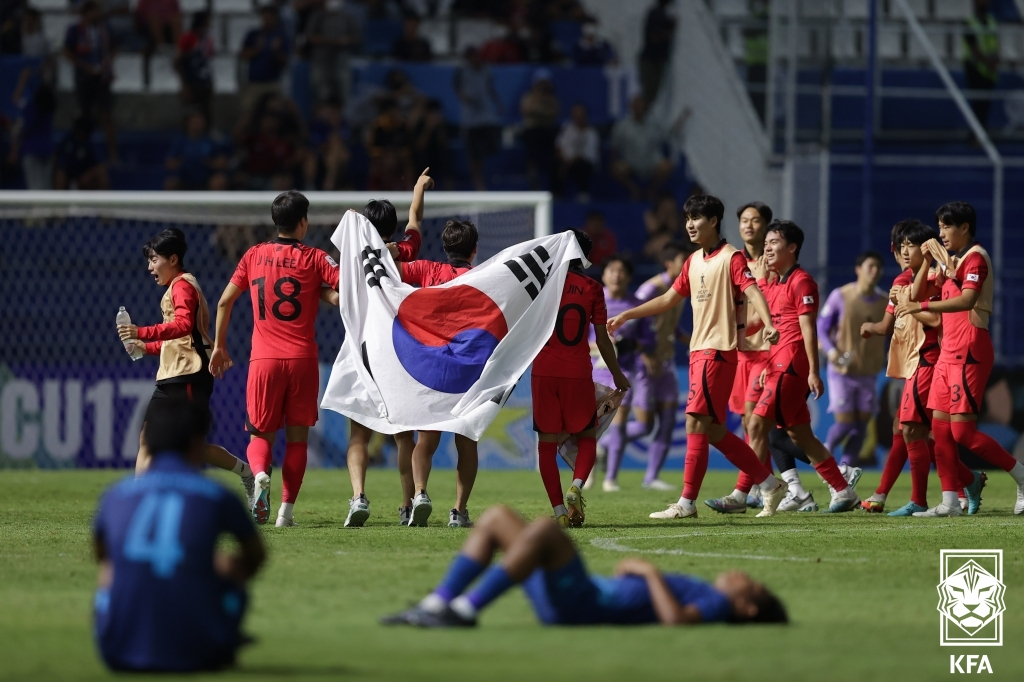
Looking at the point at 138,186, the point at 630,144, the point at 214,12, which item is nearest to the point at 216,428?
the point at 138,186

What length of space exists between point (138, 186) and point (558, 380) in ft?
47.0

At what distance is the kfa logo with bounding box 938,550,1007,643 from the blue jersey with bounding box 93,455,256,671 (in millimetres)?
→ 2737

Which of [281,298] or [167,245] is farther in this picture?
[167,245]

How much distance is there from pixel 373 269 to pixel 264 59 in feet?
46.0

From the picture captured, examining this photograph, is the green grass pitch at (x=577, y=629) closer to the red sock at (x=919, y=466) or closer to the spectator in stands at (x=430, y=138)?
the red sock at (x=919, y=466)

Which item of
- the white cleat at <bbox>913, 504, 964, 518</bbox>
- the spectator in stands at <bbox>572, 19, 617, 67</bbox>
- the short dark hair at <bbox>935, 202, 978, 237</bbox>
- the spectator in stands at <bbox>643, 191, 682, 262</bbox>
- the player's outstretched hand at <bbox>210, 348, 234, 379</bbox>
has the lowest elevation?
the white cleat at <bbox>913, 504, 964, 518</bbox>

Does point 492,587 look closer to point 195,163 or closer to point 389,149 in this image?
point 389,149

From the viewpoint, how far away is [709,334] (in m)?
10.1

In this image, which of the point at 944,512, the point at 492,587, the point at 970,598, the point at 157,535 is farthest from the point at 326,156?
the point at 157,535

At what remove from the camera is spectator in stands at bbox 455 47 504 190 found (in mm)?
22531

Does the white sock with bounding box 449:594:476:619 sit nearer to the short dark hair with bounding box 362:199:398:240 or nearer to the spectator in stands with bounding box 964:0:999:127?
the short dark hair with bounding box 362:199:398:240

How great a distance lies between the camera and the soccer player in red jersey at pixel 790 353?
10.4 meters

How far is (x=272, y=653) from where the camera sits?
200 inches

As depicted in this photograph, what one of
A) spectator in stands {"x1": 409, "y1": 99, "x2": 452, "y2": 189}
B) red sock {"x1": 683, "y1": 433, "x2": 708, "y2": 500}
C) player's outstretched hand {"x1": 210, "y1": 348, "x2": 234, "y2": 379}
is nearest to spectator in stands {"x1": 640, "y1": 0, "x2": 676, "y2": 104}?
spectator in stands {"x1": 409, "y1": 99, "x2": 452, "y2": 189}
